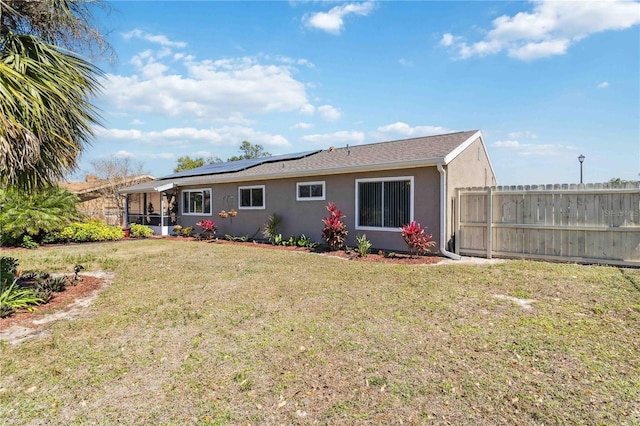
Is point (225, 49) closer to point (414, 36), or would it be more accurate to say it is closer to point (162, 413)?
point (414, 36)

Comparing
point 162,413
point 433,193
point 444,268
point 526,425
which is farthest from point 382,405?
point 433,193

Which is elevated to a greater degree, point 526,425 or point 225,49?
point 225,49

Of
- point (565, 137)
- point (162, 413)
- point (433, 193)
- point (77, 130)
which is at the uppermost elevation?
point (565, 137)

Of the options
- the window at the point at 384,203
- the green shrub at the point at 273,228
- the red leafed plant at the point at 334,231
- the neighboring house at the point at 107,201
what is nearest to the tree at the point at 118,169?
the neighboring house at the point at 107,201

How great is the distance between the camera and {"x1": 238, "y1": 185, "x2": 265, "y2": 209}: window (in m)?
14.3

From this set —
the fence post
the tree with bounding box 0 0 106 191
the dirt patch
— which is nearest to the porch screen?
the fence post

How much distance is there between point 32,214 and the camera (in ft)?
46.1

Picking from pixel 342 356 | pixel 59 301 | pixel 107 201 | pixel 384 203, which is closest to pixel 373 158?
pixel 384 203

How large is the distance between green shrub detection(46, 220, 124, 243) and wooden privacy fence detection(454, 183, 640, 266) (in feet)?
49.9

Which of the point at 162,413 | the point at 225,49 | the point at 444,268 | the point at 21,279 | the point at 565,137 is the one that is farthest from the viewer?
the point at 565,137

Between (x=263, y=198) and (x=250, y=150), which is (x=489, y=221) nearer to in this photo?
(x=263, y=198)

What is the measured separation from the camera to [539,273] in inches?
282

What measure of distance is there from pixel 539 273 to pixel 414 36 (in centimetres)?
827

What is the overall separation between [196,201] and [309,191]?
743cm
